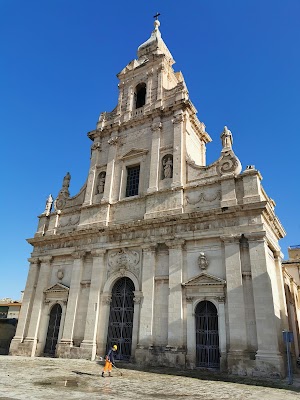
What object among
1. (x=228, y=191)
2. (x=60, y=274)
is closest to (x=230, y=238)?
(x=228, y=191)

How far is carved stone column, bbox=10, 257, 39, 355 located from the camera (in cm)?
1878

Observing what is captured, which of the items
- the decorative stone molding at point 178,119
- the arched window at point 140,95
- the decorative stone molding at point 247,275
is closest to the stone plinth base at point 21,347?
the decorative stone molding at point 247,275

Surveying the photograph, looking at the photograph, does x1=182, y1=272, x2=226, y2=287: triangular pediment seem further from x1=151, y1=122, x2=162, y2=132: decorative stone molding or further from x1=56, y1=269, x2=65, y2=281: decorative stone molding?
x1=151, y1=122, x2=162, y2=132: decorative stone molding

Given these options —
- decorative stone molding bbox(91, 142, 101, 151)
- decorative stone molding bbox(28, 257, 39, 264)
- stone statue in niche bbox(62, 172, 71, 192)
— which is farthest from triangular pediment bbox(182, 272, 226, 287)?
stone statue in niche bbox(62, 172, 71, 192)

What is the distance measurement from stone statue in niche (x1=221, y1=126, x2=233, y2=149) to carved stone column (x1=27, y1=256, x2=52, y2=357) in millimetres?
12881

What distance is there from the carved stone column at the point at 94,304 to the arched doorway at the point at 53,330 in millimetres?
2758

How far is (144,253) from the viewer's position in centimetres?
1659

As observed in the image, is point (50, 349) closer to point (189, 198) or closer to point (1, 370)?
point (1, 370)

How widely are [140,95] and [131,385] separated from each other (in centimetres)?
1989

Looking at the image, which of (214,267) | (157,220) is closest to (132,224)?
(157,220)

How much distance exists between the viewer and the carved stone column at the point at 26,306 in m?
18.8

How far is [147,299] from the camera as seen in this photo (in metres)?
15.6

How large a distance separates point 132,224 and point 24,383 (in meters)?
9.50

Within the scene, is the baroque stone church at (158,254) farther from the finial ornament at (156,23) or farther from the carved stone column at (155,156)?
the finial ornament at (156,23)
